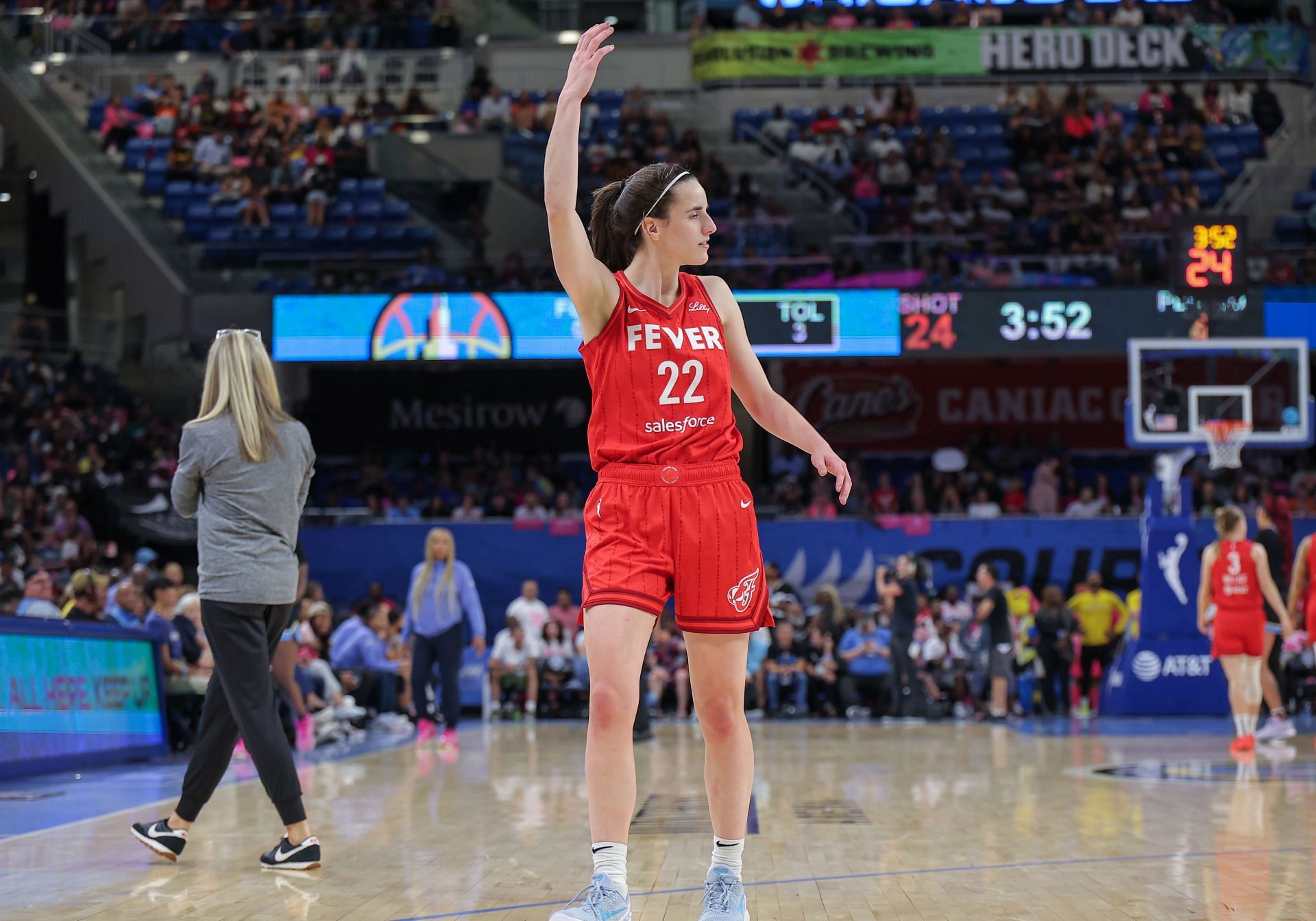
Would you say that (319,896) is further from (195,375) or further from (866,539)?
(195,375)

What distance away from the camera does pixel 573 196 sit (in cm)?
355

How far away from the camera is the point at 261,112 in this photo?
78.9 feet

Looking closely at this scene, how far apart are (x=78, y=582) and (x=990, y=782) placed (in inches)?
237

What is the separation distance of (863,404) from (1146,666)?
9.71 meters

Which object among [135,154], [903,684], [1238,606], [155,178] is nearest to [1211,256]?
[903,684]

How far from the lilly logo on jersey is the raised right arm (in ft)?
0.33

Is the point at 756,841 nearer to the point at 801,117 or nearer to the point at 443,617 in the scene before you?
the point at 443,617

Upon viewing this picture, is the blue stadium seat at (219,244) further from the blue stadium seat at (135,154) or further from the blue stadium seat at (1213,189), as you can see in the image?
the blue stadium seat at (1213,189)

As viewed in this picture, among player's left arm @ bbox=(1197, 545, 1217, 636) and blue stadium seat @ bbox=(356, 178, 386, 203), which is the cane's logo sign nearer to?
blue stadium seat @ bbox=(356, 178, 386, 203)

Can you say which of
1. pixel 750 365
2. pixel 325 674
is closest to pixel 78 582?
pixel 325 674

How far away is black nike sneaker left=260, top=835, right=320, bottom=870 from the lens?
5008 mm

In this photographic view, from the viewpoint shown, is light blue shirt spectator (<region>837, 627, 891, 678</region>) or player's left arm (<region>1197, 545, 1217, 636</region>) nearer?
player's left arm (<region>1197, 545, 1217, 636</region>)

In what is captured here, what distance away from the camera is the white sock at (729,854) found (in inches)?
147

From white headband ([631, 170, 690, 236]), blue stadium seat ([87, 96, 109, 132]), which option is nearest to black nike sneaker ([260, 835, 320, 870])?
white headband ([631, 170, 690, 236])
